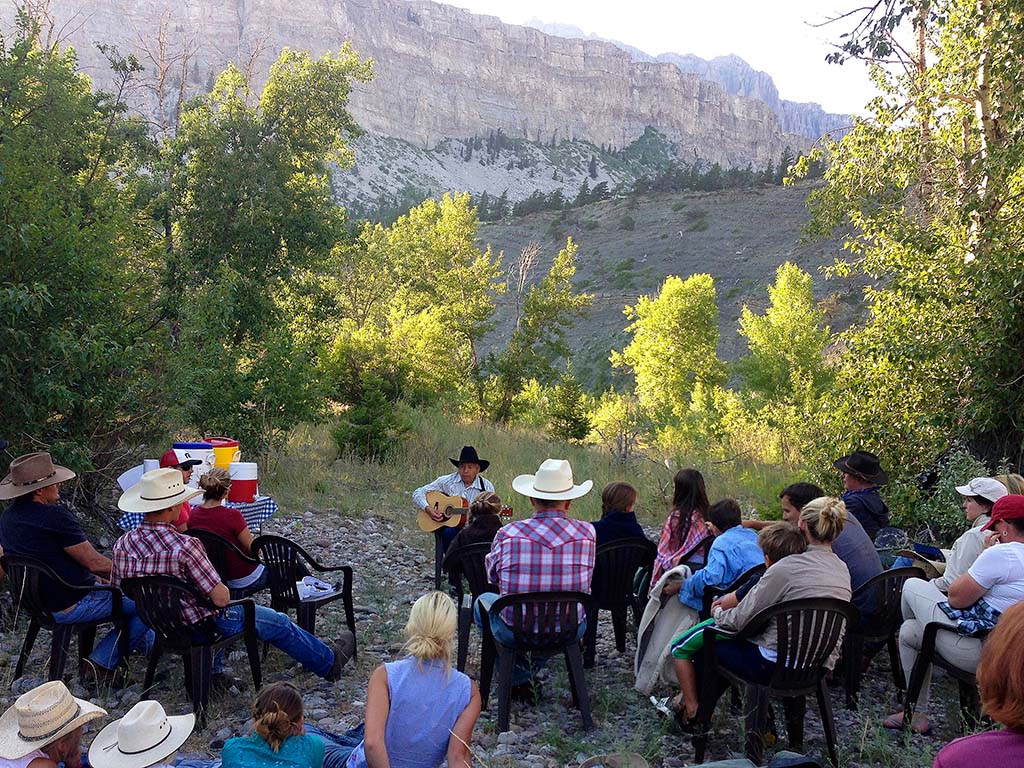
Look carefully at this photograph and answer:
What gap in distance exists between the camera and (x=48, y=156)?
10734mm

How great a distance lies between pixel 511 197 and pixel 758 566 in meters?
128

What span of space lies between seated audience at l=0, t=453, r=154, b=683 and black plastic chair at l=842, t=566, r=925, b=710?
171 inches

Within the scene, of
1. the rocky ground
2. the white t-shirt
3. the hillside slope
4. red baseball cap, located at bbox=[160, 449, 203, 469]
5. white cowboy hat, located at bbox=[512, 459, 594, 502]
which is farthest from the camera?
the hillside slope

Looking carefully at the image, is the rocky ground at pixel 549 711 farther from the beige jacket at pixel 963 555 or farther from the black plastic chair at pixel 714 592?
the beige jacket at pixel 963 555

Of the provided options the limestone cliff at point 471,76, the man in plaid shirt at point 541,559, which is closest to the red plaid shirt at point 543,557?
the man in plaid shirt at point 541,559

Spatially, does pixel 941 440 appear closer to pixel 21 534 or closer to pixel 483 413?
pixel 21 534

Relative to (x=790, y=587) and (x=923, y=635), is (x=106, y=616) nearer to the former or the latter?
(x=790, y=587)

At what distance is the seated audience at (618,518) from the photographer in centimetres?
548

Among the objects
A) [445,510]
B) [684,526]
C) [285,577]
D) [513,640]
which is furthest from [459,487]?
[513,640]

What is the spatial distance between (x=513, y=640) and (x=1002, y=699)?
294 cm

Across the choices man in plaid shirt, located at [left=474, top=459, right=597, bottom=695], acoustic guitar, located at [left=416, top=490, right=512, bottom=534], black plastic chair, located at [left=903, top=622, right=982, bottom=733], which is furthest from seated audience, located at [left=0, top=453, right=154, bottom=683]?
black plastic chair, located at [left=903, top=622, right=982, bottom=733]

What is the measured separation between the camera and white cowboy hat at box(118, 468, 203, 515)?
452 centimetres

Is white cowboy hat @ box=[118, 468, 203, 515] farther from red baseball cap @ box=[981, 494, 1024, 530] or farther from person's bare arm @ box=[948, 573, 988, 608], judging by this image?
red baseball cap @ box=[981, 494, 1024, 530]

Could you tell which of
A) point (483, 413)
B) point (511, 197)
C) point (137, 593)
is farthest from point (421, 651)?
point (511, 197)
